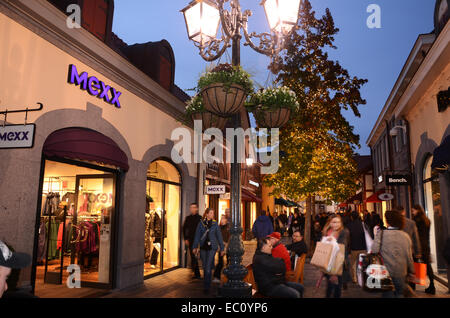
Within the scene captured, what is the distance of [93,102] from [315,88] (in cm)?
1041

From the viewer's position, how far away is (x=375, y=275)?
17.1ft

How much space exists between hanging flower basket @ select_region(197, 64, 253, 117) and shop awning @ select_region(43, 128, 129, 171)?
8.53 ft

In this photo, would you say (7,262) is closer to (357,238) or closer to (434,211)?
(357,238)

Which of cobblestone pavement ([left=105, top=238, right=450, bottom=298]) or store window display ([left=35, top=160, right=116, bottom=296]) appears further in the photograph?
store window display ([left=35, top=160, right=116, bottom=296])

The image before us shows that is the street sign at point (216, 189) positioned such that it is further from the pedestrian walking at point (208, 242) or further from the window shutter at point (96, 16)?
the window shutter at point (96, 16)

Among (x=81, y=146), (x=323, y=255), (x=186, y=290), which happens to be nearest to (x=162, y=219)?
(x=186, y=290)

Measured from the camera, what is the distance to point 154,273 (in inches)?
382

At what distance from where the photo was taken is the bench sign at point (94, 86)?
676cm

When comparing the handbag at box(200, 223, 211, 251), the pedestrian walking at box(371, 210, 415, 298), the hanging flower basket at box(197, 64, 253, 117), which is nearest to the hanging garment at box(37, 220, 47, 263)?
the handbag at box(200, 223, 211, 251)

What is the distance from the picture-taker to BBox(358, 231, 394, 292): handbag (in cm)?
518

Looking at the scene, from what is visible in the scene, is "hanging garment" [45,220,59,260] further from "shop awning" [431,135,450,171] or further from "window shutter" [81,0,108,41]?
"shop awning" [431,135,450,171]
